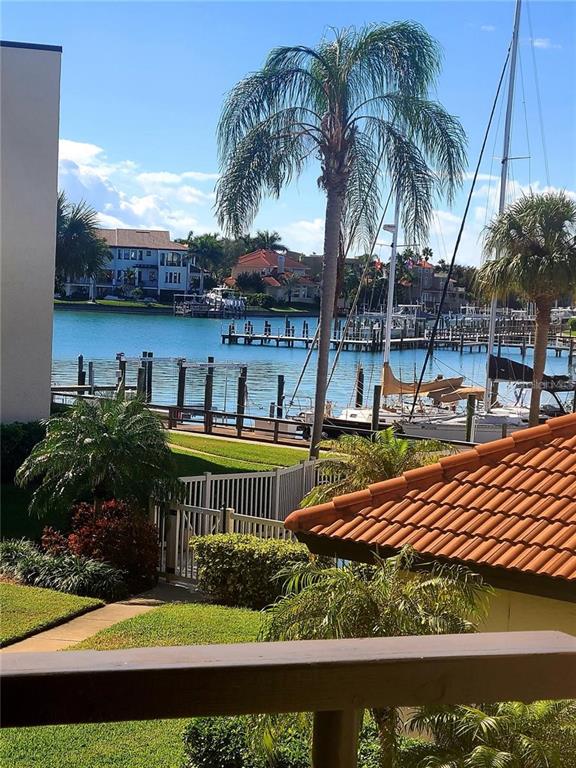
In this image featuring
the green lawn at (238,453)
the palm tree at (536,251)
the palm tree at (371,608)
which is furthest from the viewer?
the palm tree at (536,251)

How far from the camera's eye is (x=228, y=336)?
10438cm

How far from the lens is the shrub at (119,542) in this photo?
14898mm

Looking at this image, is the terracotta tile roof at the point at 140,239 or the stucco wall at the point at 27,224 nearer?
the stucco wall at the point at 27,224

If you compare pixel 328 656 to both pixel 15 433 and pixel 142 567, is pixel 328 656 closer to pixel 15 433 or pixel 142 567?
pixel 142 567

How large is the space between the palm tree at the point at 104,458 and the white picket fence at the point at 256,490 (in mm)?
966

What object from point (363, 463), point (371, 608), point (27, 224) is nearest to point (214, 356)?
point (27, 224)

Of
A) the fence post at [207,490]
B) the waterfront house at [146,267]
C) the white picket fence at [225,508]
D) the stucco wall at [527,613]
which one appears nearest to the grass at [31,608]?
the white picket fence at [225,508]

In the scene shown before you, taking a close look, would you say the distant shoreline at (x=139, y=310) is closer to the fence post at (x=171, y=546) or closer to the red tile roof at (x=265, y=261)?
the red tile roof at (x=265, y=261)

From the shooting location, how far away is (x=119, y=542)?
48.9ft

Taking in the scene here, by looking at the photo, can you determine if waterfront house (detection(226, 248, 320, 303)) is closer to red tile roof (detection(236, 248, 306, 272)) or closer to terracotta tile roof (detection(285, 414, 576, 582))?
red tile roof (detection(236, 248, 306, 272))

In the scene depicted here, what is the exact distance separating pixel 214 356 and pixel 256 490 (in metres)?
77.1

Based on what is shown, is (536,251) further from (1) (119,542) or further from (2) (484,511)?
(2) (484,511)

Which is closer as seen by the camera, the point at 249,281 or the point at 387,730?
the point at 387,730

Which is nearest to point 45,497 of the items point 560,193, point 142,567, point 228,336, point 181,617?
point 142,567
